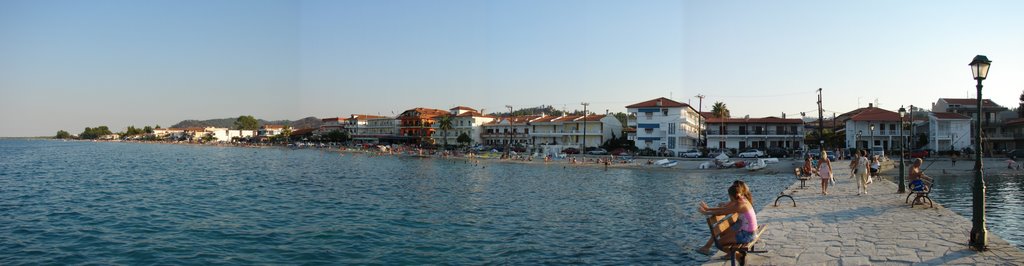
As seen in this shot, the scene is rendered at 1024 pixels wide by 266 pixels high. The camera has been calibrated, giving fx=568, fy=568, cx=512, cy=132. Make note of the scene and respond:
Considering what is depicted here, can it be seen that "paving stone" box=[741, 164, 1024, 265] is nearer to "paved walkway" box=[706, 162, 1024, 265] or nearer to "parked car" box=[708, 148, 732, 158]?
"paved walkway" box=[706, 162, 1024, 265]

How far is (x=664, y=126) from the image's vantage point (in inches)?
2717

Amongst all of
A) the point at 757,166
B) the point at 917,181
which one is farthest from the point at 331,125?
the point at 917,181

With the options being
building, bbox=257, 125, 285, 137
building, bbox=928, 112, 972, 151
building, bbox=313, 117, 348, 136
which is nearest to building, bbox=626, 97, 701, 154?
building, bbox=928, 112, 972, 151

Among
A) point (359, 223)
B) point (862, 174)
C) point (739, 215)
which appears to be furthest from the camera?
point (862, 174)

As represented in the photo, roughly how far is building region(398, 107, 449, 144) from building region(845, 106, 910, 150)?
2692 inches

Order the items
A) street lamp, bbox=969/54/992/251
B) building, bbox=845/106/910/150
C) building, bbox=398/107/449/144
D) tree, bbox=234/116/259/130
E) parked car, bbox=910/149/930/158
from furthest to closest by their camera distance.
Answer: tree, bbox=234/116/259/130, building, bbox=398/107/449/144, building, bbox=845/106/910/150, parked car, bbox=910/149/930/158, street lamp, bbox=969/54/992/251

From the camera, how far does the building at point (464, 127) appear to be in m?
98.8

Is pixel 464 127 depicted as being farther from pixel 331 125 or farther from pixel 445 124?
pixel 331 125

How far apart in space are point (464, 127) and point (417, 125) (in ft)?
43.5

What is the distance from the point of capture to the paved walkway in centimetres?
870

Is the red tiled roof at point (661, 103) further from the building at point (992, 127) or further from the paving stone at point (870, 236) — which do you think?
the paving stone at point (870, 236)

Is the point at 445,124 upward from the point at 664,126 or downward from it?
upward

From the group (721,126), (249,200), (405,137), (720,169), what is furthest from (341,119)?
(249,200)

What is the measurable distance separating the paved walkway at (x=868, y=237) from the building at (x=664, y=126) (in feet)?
173
